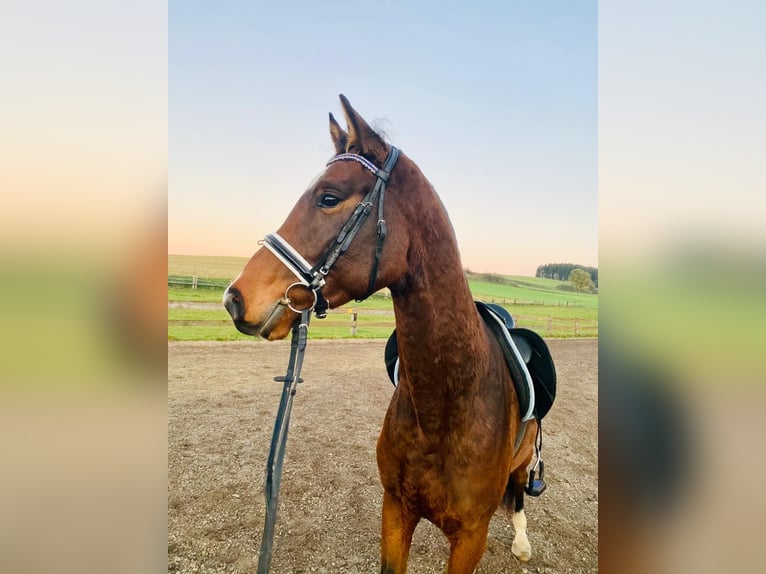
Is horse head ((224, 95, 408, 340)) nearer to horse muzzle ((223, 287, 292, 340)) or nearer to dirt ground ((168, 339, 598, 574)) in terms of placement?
horse muzzle ((223, 287, 292, 340))

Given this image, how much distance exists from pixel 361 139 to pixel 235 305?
893mm

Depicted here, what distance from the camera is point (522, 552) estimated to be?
10.8ft

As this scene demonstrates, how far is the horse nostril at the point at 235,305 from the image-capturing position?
138 centimetres

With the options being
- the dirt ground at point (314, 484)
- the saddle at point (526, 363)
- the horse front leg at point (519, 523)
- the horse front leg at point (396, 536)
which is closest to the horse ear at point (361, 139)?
the saddle at point (526, 363)

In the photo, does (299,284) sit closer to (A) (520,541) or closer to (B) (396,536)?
(B) (396,536)

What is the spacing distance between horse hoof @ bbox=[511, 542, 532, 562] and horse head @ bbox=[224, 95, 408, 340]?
10.2ft

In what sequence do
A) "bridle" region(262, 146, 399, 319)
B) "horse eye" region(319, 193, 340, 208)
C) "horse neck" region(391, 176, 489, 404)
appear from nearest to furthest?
"bridle" region(262, 146, 399, 319) < "horse eye" region(319, 193, 340, 208) < "horse neck" region(391, 176, 489, 404)

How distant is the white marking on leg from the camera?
3.27 metres

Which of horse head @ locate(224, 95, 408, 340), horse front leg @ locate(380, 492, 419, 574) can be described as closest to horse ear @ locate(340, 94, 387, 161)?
horse head @ locate(224, 95, 408, 340)

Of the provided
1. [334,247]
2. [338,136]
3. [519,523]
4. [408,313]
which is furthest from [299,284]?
[519,523]

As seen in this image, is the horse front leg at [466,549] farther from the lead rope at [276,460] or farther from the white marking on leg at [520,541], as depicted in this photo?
the white marking on leg at [520,541]
